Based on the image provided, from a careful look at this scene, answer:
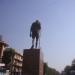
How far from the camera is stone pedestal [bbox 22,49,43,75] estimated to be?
30.6 m

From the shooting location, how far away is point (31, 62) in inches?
1217

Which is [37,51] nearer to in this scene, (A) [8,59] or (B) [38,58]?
(B) [38,58]

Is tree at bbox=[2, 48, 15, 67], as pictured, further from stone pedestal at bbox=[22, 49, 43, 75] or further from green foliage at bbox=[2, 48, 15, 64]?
stone pedestal at bbox=[22, 49, 43, 75]

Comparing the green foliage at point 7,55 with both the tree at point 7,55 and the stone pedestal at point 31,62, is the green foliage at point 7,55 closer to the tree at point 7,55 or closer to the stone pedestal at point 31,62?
the tree at point 7,55

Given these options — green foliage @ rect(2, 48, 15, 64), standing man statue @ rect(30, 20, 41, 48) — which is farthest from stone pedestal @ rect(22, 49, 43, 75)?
green foliage @ rect(2, 48, 15, 64)

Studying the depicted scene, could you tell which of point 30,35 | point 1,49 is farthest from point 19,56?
point 30,35

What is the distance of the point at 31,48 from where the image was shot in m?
31.8

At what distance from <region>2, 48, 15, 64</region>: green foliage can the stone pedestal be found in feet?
54.5

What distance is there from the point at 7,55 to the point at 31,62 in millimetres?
18638

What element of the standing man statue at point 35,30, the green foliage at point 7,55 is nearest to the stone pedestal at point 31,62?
the standing man statue at point 35,30

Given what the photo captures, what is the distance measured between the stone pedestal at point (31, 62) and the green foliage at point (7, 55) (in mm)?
16609

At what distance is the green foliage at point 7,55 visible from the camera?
4749cm

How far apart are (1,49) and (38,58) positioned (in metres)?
20.8

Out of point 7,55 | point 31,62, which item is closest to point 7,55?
point 7,55
